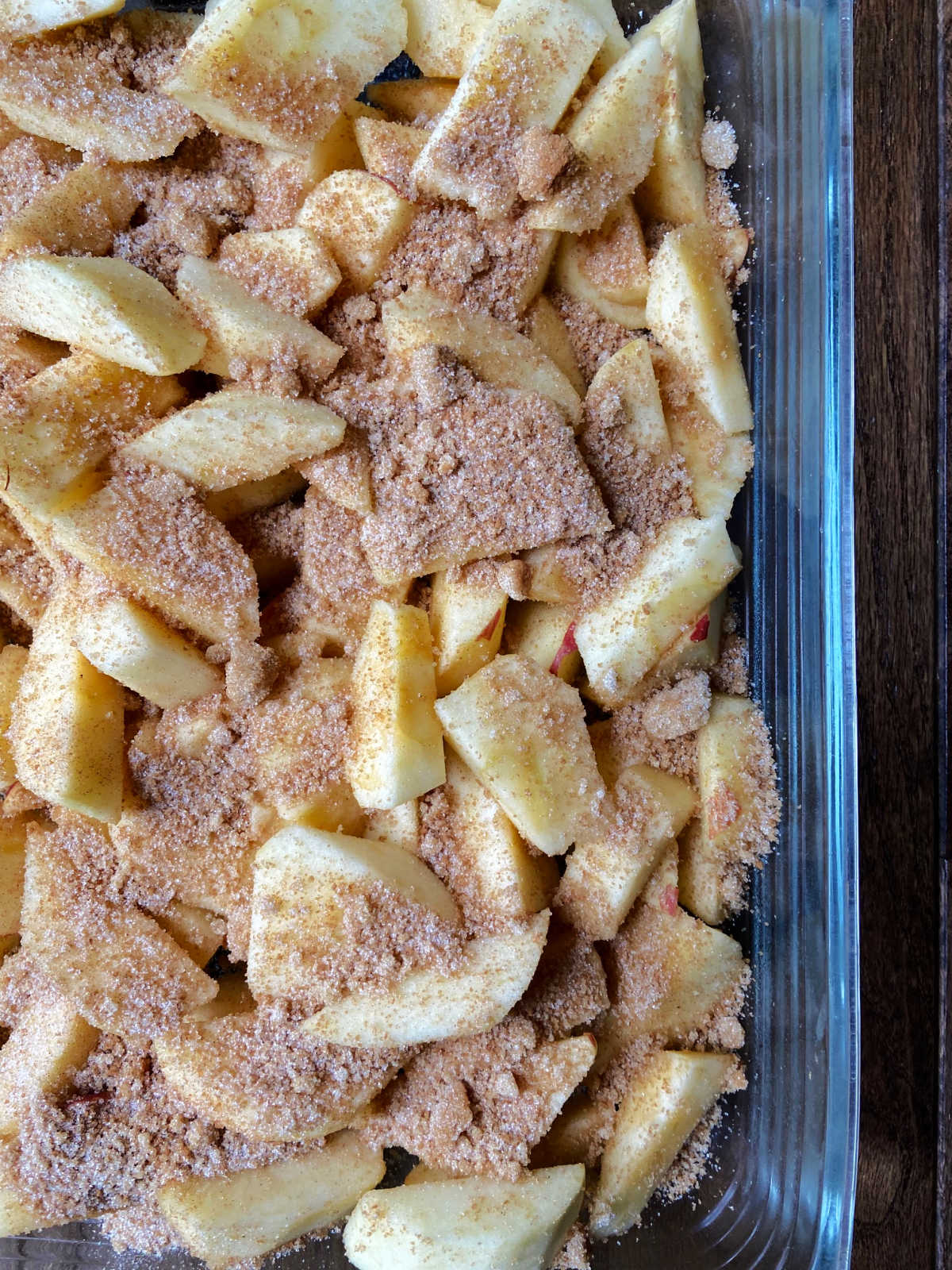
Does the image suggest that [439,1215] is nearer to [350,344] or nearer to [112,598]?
[112,598]

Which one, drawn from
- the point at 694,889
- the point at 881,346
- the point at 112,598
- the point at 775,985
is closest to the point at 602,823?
the point at 694,889

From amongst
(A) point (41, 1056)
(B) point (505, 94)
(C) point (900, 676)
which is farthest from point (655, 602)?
(A) point (41, 1056)

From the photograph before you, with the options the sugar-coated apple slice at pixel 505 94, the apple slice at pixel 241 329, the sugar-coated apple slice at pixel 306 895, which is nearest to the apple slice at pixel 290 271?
the apple slice at pixel 241 329

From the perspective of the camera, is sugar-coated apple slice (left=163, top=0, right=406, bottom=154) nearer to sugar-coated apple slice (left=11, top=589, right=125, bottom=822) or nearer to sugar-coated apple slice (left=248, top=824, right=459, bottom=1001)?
sugar-coated apple slice (left=11, top=589, right=125, bottom=822)

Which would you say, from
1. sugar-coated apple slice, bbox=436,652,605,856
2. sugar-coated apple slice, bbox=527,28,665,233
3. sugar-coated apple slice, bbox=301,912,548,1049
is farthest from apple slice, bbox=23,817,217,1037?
sugar-coated apple slice, bbox=527,28,665,233

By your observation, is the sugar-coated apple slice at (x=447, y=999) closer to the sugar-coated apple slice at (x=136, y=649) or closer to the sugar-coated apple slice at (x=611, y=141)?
the sugar-coated apple slice at (x=136, y=649)

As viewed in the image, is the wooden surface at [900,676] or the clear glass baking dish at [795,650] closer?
the clear glass baking dish at [795,650]
